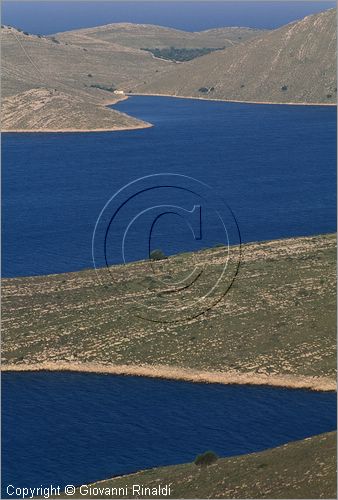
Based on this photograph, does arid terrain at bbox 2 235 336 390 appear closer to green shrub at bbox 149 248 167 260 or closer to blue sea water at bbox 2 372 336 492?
green shrub at bbox 149 248 167 260

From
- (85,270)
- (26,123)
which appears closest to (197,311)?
(85,270)

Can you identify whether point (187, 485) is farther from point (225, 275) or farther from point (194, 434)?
point (225, 275)

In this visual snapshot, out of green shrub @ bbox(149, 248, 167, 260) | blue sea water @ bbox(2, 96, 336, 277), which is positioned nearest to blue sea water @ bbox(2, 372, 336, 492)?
green shrub @ bbox(149, 248, 167, 260)

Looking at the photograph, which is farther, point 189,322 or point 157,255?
point 157,255

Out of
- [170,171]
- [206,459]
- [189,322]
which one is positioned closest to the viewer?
[206,459]

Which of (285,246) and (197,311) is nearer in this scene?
(197,311)

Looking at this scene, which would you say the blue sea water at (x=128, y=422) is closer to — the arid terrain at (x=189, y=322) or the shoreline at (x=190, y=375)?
the shoreline at (x=190, y=375)

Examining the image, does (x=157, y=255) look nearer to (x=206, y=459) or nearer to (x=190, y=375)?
(x=190, y=375)

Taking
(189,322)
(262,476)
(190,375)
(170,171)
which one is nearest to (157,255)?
(189,322)
